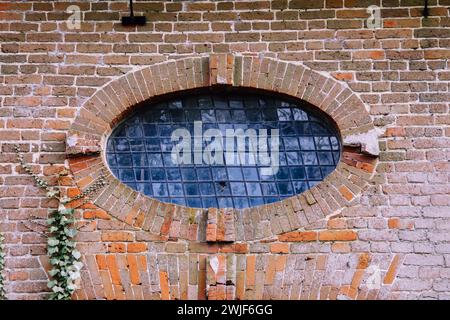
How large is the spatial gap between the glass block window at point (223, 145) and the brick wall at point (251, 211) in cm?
25

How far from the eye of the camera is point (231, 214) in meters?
5.58

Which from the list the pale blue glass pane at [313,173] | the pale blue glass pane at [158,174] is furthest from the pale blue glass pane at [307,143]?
the pale blue glass pane at [158,174]

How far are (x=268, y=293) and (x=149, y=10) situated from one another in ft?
8.49

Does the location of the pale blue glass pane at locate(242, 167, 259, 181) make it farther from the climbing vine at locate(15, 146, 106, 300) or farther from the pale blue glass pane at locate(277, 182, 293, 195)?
the climbing vine at locate(15, 146, 106, 300)

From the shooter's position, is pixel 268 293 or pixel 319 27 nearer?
pixel 268 293

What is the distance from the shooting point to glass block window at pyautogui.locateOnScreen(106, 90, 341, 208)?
5.82 m

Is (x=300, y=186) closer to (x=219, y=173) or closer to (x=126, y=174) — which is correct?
(x=219, y=173)

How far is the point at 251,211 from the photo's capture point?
560cm

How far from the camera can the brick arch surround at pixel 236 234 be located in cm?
538
